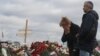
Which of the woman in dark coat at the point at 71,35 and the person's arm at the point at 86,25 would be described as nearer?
the person's arm at the point at 86,25

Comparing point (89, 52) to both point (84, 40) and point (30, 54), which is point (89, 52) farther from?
point (30, 54)

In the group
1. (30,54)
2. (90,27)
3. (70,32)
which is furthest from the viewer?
(30,54)

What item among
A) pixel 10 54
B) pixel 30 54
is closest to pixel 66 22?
pixel 30 54

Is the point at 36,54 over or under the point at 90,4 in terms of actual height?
under

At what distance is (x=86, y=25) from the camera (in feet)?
39.3

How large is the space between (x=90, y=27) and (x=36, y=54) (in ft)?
12.3

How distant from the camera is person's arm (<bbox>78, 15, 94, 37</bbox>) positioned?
1198cm

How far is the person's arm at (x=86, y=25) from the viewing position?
39.3ft

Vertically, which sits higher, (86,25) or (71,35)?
(86,25)

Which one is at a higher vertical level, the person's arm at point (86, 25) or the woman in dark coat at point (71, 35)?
the person's arm at point (86, 25)

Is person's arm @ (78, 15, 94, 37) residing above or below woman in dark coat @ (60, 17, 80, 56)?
above

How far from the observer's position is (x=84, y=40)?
12.2 m

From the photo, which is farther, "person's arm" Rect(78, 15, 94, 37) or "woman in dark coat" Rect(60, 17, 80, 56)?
"woman in dark coat" Rect(60, 17, 80, 56)

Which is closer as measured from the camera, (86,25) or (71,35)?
(86,25)
